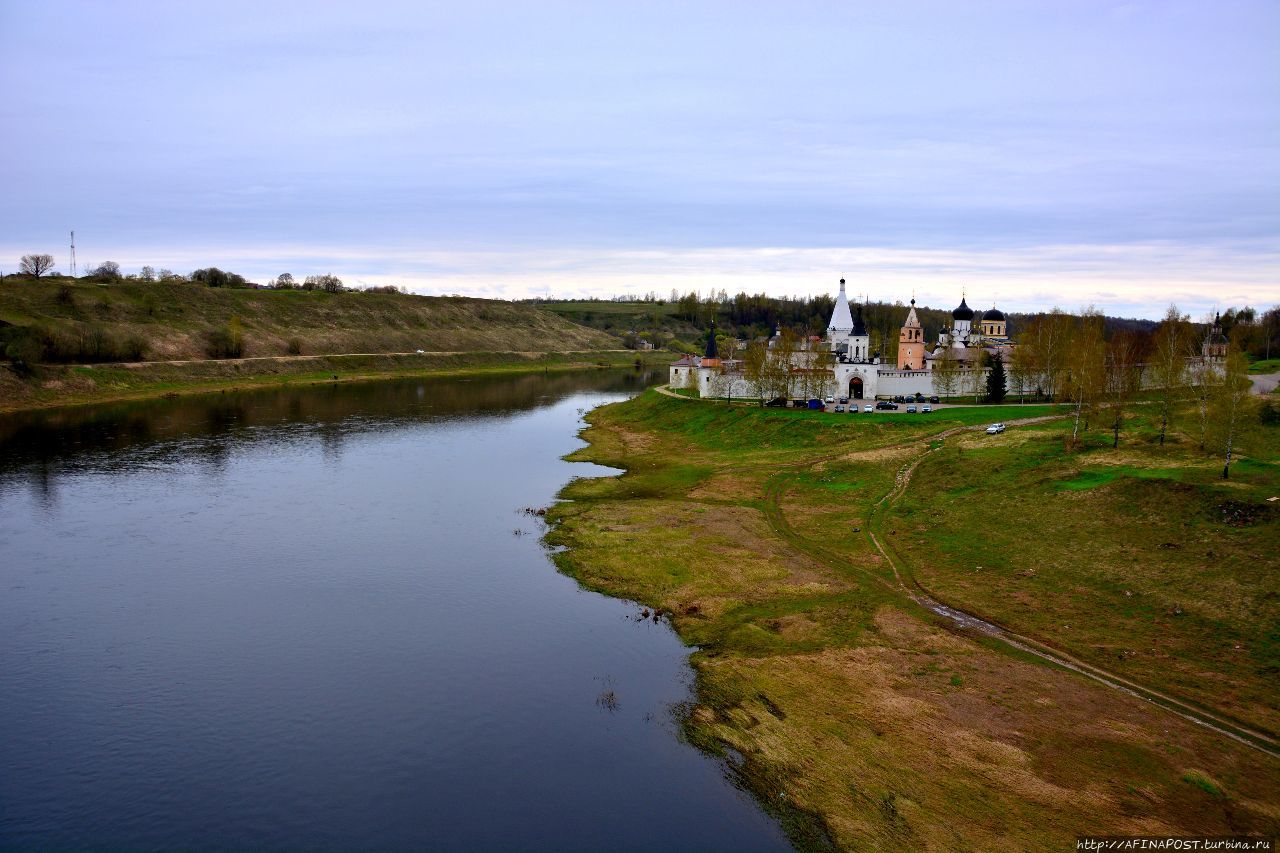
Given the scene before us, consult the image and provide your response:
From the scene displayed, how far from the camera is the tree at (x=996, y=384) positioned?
255 feet

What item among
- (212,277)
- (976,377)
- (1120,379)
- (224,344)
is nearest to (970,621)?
(1120,379)

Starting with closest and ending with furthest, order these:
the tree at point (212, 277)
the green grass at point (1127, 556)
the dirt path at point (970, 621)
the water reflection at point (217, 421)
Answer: the dirt path at point (970, 621) → the green grass at point (1127, 556) → the water reflection at point (217, 421) → the tree at point (212, 277)

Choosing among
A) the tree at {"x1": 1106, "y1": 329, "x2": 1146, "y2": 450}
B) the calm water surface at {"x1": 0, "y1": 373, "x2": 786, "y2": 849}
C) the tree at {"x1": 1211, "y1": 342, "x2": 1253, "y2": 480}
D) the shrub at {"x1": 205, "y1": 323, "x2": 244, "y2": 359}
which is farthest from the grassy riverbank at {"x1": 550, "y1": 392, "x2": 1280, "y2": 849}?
the shrub at {"x1": 205, "y1": 323, "x2": 244, "y2": 359}

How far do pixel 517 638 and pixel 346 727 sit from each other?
7.91 m

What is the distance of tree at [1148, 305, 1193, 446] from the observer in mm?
51688

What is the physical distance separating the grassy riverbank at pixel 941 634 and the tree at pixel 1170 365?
238 inches

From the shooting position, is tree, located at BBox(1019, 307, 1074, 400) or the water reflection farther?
tree, located at BBox(1019, 307, 1074, 400)

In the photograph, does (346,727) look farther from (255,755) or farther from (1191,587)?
(1191,587)

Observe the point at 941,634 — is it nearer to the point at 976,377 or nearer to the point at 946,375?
the point at 946,375

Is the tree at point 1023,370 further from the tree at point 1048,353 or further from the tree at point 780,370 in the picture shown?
the tree at point 780,370

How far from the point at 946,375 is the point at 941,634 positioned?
192 feet

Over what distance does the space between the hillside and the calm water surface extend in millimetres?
64449

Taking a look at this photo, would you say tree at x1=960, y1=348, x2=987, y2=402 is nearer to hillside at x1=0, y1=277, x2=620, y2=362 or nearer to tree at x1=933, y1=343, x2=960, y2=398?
tree at x1=933, y1=343, x2=960, y2=398

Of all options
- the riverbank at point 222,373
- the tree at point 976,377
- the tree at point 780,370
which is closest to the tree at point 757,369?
the tree at point 780,370
